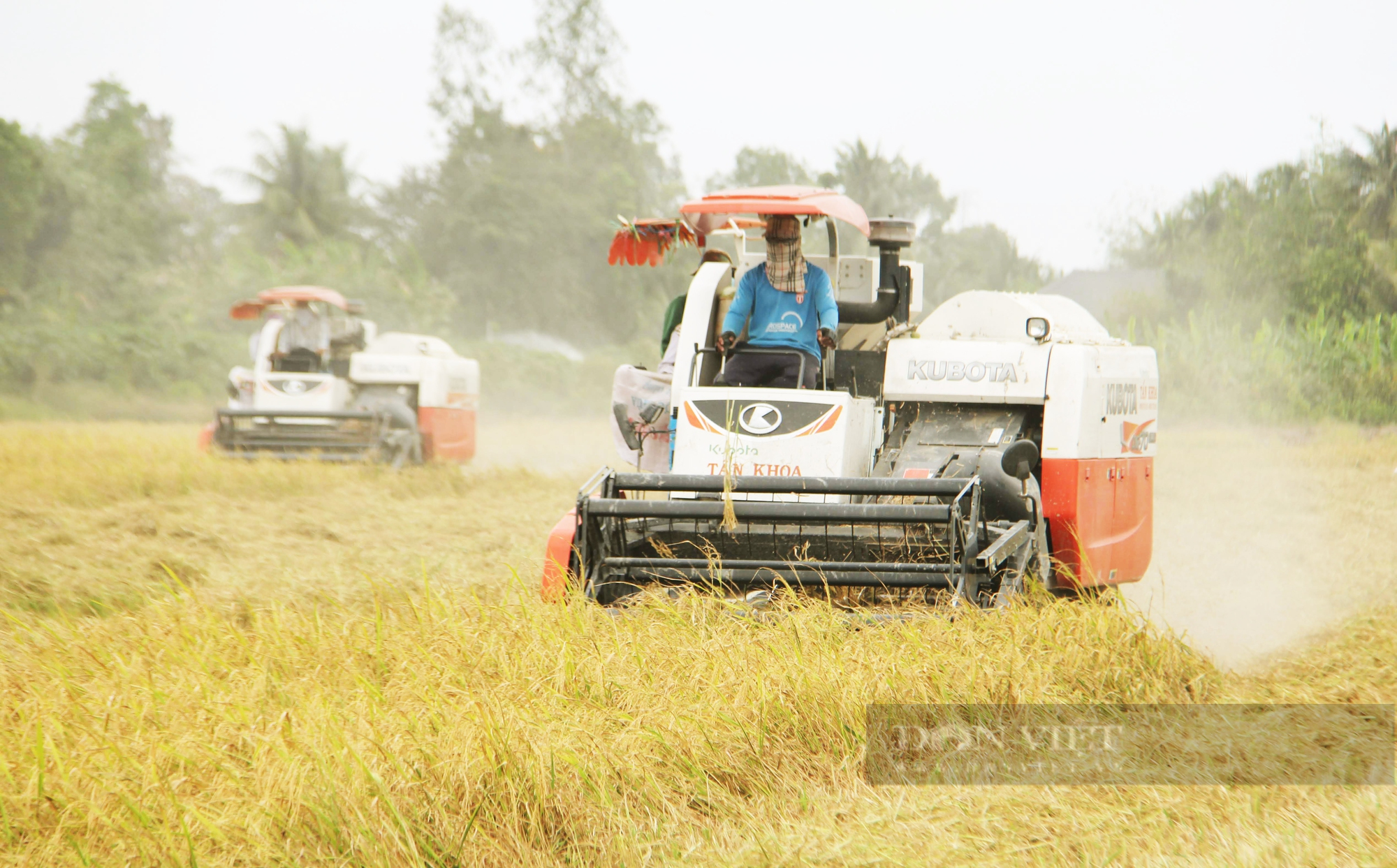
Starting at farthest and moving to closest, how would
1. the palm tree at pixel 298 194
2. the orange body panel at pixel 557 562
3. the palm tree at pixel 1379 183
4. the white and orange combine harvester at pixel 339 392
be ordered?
the palm tree at pixel 298 194 < the palm tree at pixel 1379 183 < the white and orange combine harvester at pixel 339 392 < the orange body panel at pixel 557 562

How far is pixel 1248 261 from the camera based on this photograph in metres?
16.2

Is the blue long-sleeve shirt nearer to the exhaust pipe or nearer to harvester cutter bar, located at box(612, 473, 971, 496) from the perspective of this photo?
the exhaust pipe

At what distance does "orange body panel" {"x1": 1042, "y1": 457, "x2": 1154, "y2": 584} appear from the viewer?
519cm

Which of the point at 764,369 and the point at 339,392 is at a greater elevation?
the point at 764,369

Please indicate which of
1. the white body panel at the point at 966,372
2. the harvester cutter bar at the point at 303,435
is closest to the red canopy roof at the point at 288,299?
the harvester cutter bar at the point at 303,435

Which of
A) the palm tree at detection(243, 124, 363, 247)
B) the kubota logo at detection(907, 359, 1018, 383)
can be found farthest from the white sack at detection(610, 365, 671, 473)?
the palm tree at detection(243, 124, 363, 247)

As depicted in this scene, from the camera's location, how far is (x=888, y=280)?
6.25 meters

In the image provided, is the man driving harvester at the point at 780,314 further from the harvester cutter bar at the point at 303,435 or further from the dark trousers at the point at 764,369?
the harvester cutter bar at the point at 303,435

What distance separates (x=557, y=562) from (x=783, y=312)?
71.8 inches

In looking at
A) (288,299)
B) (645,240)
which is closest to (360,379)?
(288,299)

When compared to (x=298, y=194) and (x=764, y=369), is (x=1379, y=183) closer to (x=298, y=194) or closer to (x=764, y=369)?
(x=764, y=369)

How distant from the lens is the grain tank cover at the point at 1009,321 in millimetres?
5605

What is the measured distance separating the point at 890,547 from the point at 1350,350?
434 inches

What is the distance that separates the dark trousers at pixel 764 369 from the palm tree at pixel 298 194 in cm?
3393
